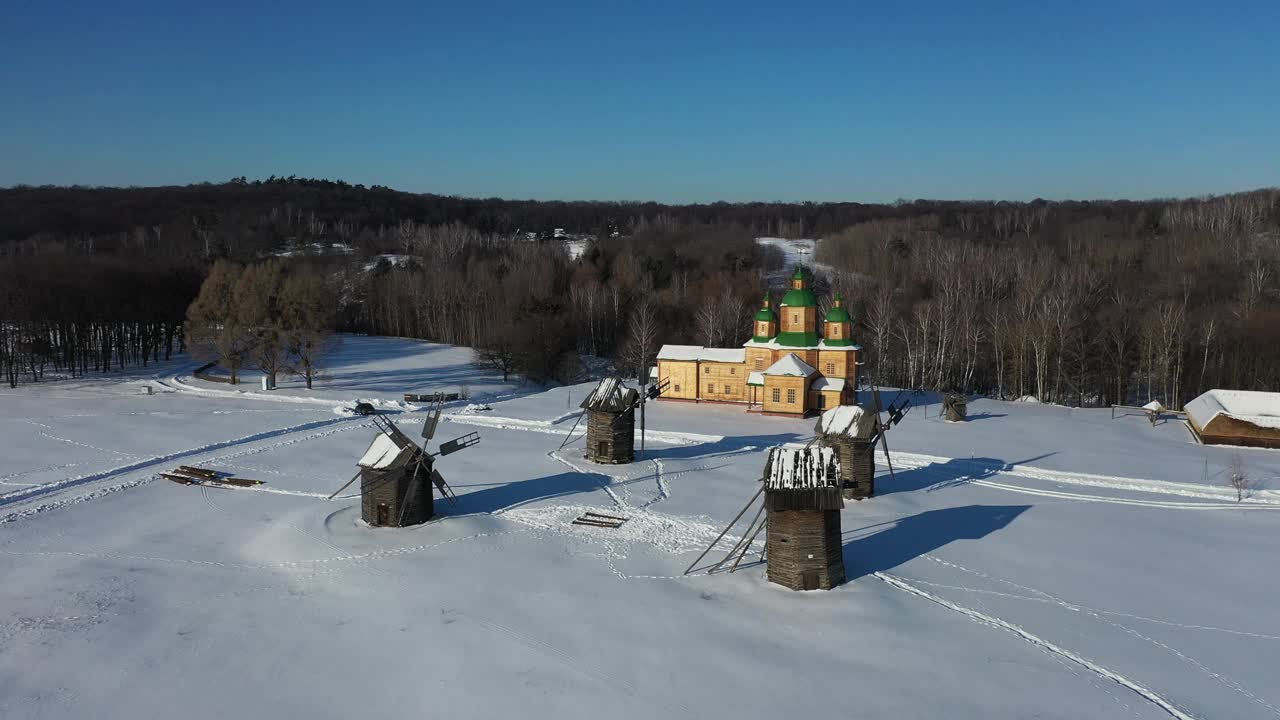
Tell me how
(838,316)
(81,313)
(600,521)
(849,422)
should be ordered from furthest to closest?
(81,313)
(838,316)
(849,422)
(600,521)

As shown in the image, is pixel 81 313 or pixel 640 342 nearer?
pixel 81 313

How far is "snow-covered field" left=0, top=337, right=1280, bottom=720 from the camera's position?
11.7m

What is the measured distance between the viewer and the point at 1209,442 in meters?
29.0

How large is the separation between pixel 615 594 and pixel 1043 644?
7.32 meters

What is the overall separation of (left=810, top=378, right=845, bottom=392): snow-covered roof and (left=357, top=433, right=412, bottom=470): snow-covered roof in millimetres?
20209

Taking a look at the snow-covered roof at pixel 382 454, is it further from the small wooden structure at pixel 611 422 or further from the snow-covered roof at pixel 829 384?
the snow-covered roof at pixel 829 384

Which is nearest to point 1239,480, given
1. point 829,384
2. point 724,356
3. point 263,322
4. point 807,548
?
point 829,384

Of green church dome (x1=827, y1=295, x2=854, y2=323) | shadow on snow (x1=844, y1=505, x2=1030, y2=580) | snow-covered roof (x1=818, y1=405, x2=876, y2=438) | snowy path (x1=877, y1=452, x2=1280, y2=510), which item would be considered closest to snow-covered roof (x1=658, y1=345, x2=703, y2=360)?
green church dome (x1=827, y1=295, x2=854, y2=323)

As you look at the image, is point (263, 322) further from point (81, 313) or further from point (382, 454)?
point (382, 454)

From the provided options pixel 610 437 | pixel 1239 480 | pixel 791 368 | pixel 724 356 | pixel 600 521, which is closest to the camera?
pixel 600 521

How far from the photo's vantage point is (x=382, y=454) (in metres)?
18.6

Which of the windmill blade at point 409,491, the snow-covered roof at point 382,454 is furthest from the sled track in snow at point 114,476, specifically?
the windmill blade at point 409,491

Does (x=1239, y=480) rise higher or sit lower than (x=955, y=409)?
lower

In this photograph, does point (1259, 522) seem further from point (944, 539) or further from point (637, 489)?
point (637, 489)
